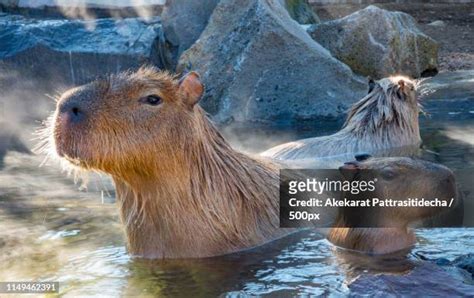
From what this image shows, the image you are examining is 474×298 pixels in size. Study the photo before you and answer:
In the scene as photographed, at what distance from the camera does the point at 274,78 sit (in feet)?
27.8

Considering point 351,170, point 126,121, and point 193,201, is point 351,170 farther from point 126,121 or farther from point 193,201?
point 126,121

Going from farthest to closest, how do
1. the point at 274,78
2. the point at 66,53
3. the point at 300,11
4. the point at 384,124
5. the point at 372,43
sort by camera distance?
the point at 300,11 < the point at 372,43 < the point at 66,53 < the point at 274,78 < the point at 384,124

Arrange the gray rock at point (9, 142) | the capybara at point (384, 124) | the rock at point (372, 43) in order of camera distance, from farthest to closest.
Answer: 1. the rock at point (372, 43)
2. the gray rock at point (9, 142)
3. the capybara at point (384, 124)

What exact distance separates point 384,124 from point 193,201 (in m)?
2.41

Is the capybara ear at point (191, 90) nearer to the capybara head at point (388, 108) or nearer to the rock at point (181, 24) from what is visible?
the capybara head at point (388, 108)

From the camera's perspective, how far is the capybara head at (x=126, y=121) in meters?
4.23

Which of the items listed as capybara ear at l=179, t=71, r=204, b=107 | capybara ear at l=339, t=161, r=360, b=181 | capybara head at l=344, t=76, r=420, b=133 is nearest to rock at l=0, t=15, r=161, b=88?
capybara head at l=344, t=76, r=420, b=133

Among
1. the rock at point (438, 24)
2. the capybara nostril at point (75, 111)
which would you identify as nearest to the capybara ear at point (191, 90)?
the capybara nostril at point (75, 111)

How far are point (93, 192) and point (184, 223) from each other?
1.62 metres

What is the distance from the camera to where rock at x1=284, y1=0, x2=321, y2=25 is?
444 inches

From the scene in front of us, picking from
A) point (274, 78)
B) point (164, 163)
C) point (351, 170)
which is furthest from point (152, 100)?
point (274, 78)

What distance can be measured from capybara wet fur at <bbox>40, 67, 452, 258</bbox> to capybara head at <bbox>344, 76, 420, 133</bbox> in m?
1.95

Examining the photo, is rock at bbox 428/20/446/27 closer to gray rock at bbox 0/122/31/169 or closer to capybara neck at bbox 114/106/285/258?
gray rock at bbox 0/122/31/169

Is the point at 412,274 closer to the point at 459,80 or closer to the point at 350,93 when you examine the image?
the point at 350,93
